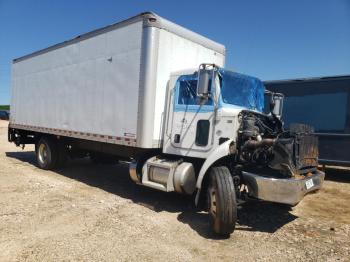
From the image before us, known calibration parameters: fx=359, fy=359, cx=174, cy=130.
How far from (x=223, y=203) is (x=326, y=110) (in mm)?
6202

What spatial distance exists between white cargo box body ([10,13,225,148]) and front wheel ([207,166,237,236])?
1.86 metres

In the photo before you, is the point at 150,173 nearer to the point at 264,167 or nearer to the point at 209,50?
the point at 264,167

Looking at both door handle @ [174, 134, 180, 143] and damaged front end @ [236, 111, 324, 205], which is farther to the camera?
door handle @ [174, 134, 180, 143]

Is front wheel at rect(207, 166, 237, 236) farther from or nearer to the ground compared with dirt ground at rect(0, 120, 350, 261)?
farther from the ground

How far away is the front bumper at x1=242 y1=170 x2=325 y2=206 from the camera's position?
16.6 feet

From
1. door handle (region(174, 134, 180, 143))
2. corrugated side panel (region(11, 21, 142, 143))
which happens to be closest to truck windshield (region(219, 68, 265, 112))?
door handle (region(174, 134, 180, 143))

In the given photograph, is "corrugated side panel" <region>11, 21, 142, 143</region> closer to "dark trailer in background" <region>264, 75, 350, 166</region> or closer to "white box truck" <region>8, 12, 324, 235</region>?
"white box truck" <region>8, 12, 324, 235</region>

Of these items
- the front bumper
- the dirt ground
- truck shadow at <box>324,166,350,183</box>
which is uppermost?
the front bumper

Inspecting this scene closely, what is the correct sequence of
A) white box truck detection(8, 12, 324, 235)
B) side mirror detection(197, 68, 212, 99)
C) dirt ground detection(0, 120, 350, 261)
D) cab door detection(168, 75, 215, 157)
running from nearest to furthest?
dirt ground detection(0, 120, 350, 261) → white box truck detection(8, 12, 324, 235) → side mirror detection(197, 68, 212, 99) → cab door detection(168, 75, 215, 157)

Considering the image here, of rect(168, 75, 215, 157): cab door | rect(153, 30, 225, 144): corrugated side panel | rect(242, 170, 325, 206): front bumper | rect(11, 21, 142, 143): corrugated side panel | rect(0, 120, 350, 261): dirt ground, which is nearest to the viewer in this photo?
rect(0, 120, 350, 261): dirt ground

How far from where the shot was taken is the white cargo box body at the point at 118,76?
268 inches

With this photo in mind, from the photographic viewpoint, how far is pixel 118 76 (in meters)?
7.50

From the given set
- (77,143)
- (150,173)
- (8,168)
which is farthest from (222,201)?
(8,168)

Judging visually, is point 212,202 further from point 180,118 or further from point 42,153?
point 42,153
